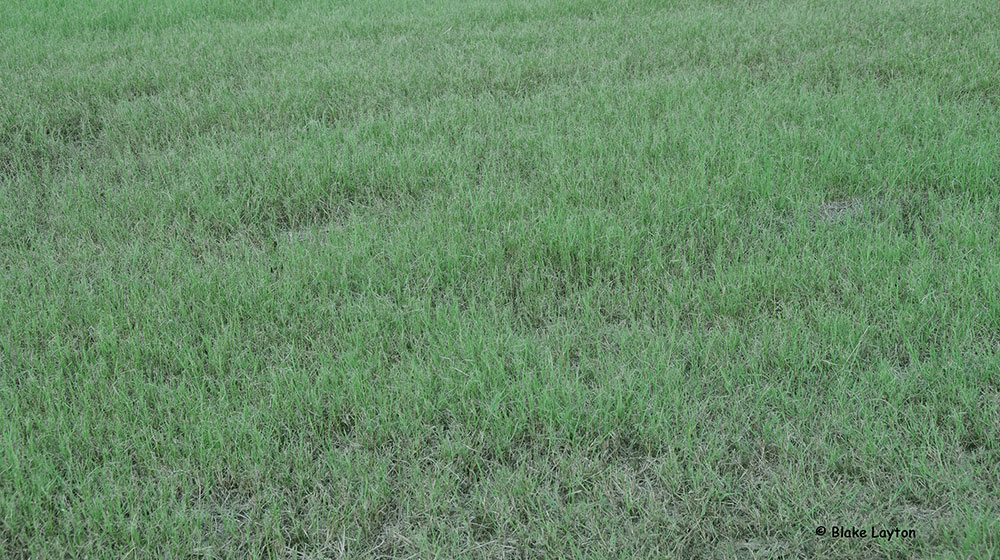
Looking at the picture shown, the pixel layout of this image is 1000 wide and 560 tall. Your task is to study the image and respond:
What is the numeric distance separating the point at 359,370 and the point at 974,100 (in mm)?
4279

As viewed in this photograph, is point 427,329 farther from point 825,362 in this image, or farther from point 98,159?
point 98,159

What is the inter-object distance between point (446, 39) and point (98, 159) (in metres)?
3.33

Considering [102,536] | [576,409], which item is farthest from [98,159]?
[576,409]

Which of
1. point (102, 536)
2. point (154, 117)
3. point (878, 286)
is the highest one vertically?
point (154, 117)

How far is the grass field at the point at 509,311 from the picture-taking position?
7.36 ft

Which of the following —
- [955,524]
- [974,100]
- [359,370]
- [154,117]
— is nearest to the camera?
[955,524]

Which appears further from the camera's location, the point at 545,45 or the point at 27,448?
the point at 545,45

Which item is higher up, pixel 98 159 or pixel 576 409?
pixel 98 159

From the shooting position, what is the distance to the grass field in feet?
7.36

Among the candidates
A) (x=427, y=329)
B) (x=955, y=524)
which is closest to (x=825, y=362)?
(x=955, y=524)

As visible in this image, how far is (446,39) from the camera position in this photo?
7.12m

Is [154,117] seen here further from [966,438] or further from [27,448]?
[966,438]

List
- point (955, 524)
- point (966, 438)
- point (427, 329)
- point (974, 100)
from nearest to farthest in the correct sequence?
point (955, 524), point (966, 438), point (427, 329), point (974, 100)

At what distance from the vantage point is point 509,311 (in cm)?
314
